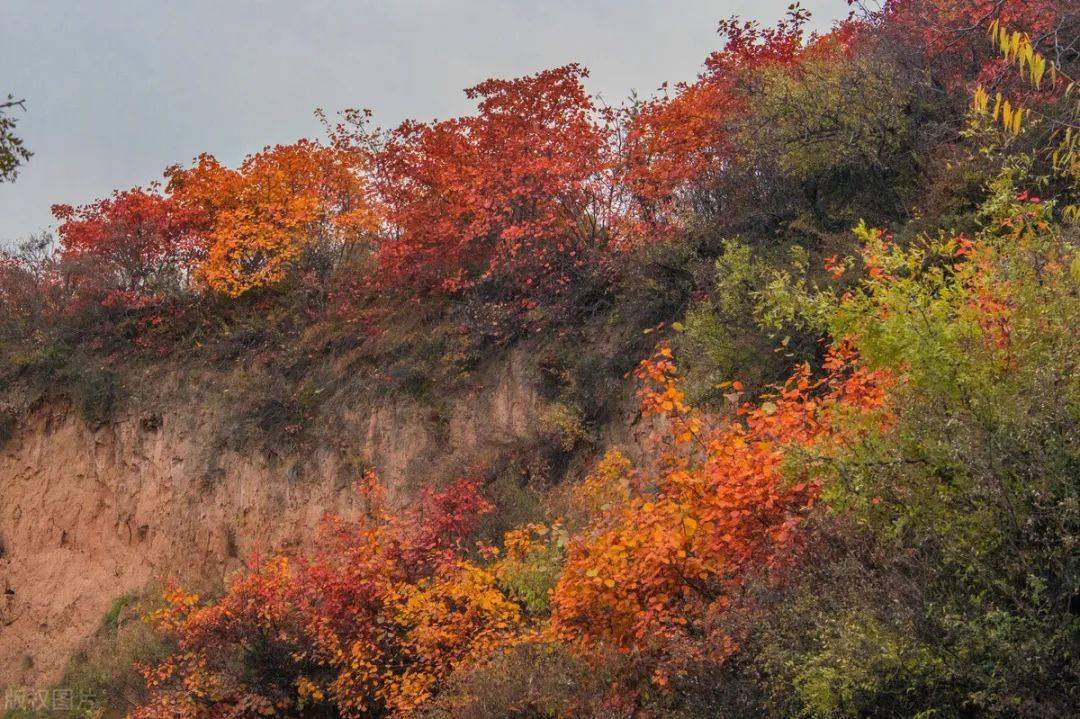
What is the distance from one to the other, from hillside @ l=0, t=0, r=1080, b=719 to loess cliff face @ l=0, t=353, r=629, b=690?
0.09 meters

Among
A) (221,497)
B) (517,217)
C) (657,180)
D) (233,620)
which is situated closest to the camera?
(233,620)

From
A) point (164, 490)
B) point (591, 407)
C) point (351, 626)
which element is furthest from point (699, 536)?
point (164, 490)

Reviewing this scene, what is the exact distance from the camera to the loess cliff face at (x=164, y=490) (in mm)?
19125

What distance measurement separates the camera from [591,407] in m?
17.1

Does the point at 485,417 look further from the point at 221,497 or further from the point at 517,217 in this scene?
the point at 221,497

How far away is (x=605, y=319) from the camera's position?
18.1 meters

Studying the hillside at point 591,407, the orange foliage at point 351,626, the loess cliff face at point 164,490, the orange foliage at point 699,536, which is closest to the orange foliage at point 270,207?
the hillside at point 591,407

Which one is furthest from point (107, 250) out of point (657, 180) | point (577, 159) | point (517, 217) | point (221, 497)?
point (657, 180)

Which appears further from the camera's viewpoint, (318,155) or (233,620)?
(318,155)

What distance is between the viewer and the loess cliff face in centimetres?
1912

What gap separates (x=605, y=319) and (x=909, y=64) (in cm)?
671

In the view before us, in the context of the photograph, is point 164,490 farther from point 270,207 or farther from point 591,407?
point 591,407

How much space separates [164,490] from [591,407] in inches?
445

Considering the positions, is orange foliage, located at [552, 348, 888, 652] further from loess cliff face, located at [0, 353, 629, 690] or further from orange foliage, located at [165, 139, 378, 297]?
orange foliage, located at [165, 139, 378, 297]
